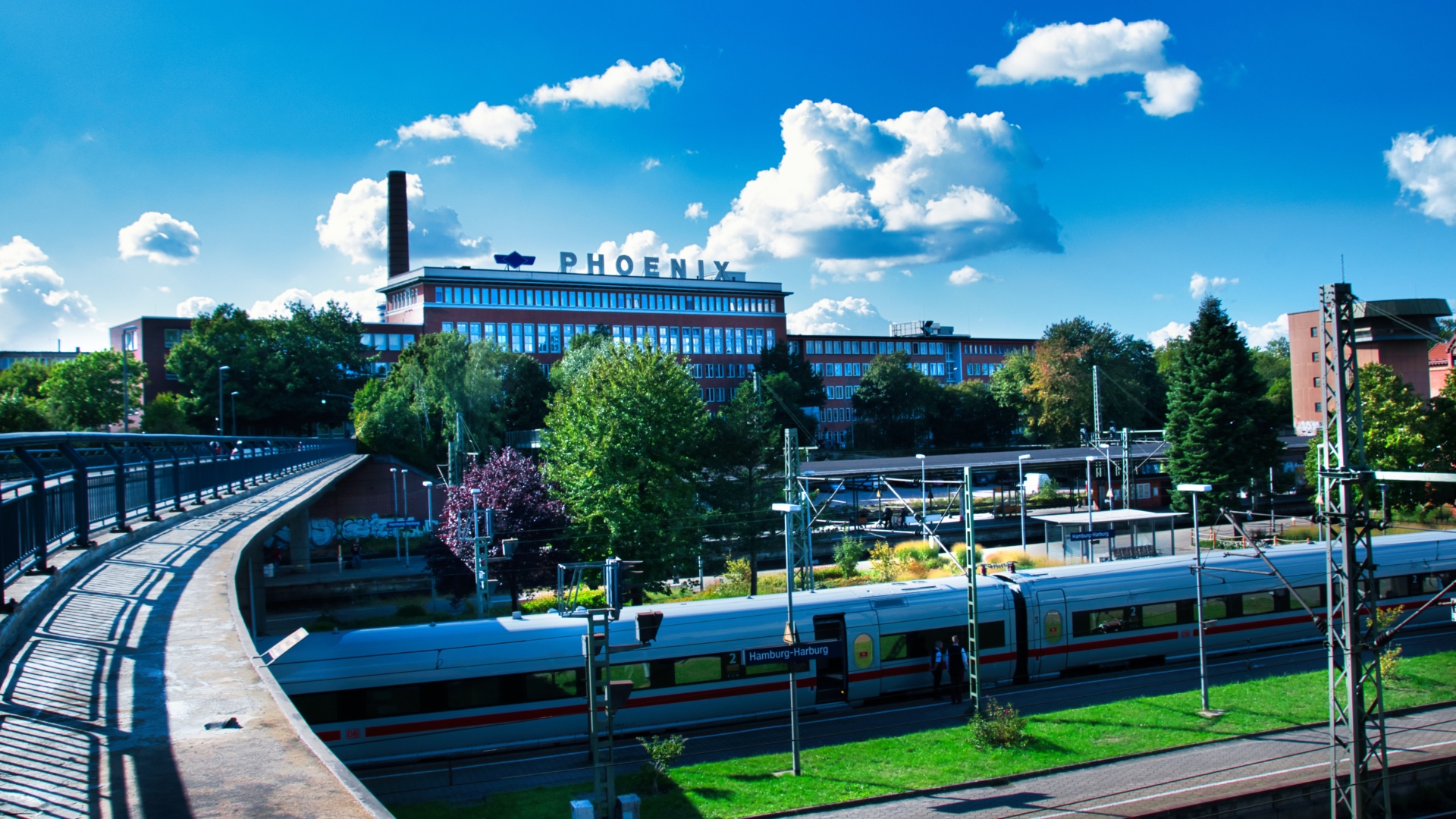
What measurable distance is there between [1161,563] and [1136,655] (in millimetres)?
2352

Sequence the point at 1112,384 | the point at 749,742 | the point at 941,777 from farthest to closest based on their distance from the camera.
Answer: the point at 1112,384
the point at 749,742
the point at 941,777

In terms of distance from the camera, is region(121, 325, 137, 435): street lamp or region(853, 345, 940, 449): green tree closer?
Answer: region(121, 325, 137, 435): street lamp

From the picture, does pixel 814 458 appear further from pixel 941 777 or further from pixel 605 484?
pixel 941 777

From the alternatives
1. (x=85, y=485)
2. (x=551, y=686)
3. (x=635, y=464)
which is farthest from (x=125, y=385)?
(x=85, y=485)

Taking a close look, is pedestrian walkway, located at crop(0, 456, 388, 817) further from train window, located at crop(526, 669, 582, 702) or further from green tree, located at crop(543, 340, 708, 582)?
green tree, located at crop(543, 340, 708, 582)

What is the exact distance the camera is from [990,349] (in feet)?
402

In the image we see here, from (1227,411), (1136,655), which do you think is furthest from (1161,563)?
(1227,411)

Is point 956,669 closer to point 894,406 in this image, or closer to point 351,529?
point 351,529

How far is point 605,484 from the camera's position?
3203 cm

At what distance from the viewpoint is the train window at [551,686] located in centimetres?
1678

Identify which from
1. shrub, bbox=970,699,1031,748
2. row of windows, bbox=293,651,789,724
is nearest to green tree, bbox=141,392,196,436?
row of windows, bbox=293,651,789,724

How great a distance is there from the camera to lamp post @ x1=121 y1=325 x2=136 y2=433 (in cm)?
4916

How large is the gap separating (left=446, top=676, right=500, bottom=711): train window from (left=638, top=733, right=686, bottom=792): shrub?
315 centimetres

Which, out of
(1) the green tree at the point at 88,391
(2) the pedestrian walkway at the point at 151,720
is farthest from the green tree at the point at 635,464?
Answer: (1) the green tree at the point at 88,391
